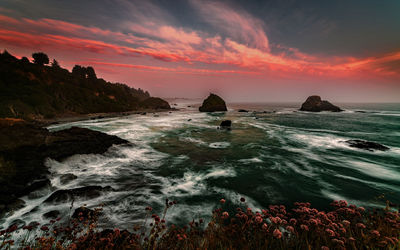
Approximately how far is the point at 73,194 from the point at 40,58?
99.9 metres

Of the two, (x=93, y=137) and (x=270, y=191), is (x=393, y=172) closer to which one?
(x=270, y=191)

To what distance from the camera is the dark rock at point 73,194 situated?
6905mm

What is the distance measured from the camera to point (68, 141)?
1350 centimetres

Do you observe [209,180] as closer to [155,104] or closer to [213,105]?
[213,105]

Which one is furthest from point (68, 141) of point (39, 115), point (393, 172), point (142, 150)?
point (39, 115)

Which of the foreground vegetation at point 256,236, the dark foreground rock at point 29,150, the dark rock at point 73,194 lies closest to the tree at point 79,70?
the dark foreground rock at point 29,150

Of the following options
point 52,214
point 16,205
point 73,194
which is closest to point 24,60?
point 16,205

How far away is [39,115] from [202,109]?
214 feet

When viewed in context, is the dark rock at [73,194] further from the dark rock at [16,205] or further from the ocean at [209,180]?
the dark rock at [16,205]

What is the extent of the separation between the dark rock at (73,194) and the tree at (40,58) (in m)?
99.0

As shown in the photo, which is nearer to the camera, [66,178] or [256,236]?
[256,236]


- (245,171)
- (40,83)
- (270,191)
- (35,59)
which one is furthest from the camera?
(35,59)

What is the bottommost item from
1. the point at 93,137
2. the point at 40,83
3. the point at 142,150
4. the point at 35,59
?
the point at 142,150

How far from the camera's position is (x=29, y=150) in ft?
35.1
